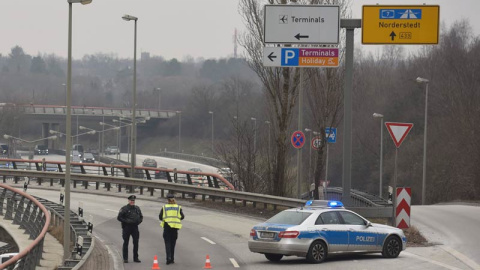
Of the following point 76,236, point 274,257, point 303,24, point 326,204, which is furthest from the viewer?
point 303,24

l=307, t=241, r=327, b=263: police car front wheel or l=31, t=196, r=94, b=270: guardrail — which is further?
l=307, t=241, r=327, b=263: police car front wheel

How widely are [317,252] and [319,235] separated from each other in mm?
405

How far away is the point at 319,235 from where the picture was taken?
2220 cm

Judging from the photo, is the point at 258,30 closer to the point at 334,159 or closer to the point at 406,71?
the point at 334,159

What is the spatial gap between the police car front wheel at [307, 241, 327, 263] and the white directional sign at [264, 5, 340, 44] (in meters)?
8.06

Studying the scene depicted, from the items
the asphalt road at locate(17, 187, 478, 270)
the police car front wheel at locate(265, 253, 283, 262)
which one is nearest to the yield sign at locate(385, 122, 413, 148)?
the asphalt road at locate(17, 187, 478, 270)

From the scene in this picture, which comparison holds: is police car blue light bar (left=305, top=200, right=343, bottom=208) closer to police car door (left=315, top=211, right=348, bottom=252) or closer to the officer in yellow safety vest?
police car door (left=315, top=211, right=348, bottom=252)

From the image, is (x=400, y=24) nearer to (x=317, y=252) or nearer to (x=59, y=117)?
(x=317, y=252)

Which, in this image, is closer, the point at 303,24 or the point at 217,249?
the point at 217,249

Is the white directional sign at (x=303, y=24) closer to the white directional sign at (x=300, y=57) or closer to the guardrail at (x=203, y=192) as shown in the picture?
the white directional sign at (x=300, y=57)

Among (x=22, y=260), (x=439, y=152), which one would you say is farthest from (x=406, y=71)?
(x=22, y=260)

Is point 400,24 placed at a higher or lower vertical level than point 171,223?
higher

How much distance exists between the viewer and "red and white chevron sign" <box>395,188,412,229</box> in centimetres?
2639

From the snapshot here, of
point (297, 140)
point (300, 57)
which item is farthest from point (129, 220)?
Result: point (297, 140)
